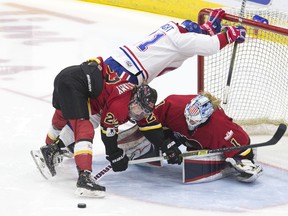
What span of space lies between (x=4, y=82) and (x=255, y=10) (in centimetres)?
171

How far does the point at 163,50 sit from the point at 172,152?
18.5 inches

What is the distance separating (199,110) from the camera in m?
3.41

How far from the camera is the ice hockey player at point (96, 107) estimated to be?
3.23 meters

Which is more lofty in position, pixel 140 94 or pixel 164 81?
pixel 140 94

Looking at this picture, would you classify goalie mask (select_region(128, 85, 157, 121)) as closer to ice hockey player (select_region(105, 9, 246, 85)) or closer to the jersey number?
ice hockey player (select_region(105, 9, 246, 85))

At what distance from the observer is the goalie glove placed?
3418 millimetres

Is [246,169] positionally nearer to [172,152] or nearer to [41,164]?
[172,152]

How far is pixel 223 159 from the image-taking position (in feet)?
11.5

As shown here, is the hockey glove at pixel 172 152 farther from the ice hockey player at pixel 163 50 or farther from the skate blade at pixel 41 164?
the skate blade at pixel 41 164

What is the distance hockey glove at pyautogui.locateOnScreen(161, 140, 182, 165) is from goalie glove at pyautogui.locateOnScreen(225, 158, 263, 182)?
0.75ft

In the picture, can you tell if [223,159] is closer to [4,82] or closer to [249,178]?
[249,178]

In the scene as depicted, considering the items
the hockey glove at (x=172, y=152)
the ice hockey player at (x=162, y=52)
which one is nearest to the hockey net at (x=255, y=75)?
the ice hockey player at (x=162, y=52)

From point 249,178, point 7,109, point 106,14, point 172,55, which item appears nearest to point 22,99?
point 7,109

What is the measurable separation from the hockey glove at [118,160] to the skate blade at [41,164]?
0.30 meters
